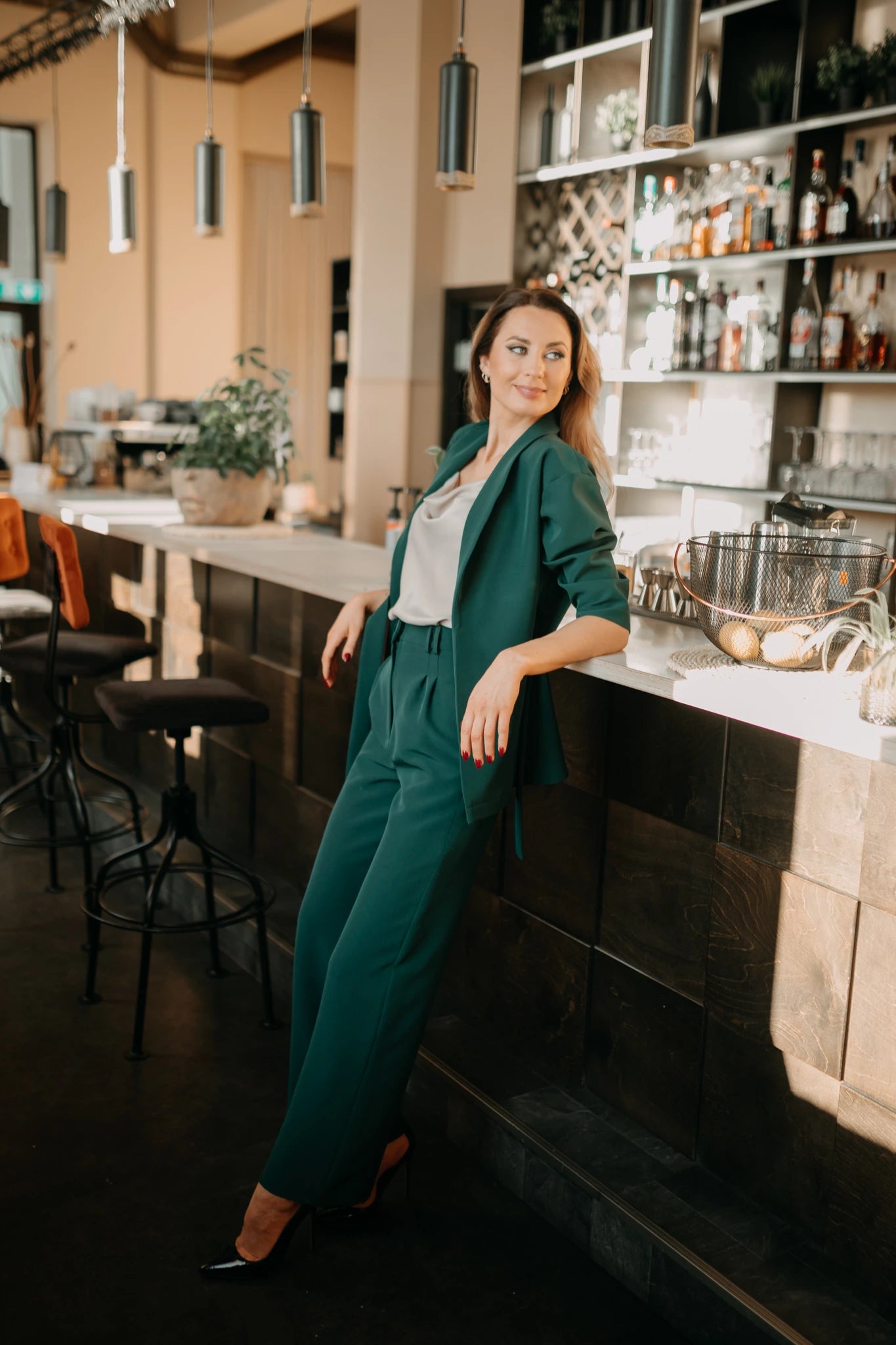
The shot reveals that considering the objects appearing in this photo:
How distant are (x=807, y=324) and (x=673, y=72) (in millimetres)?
2507

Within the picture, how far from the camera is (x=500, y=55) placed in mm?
5613

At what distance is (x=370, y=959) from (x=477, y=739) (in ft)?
1.32

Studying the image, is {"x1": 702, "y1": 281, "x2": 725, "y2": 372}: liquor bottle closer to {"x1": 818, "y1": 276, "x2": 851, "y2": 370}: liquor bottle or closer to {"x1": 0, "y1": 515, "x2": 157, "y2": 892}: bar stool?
{"x1": 818, "y1": 276, "x2": 851, "y2": 370}: liquor bottle

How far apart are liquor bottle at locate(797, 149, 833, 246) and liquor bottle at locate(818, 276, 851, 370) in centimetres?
19

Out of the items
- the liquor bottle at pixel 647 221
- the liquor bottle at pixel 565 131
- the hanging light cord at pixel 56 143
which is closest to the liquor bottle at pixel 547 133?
the liquor bottle at pixel 565 131

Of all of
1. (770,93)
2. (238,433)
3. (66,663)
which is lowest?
(66,663)

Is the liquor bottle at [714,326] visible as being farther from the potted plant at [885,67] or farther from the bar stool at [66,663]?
the bar stool at [66,663]

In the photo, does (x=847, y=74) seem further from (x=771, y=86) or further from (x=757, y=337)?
(x=757, y=337)

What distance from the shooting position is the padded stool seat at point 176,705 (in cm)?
A: 268

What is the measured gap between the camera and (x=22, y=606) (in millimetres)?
3822

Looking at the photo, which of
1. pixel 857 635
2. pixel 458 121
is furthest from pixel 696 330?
pixel 857 635

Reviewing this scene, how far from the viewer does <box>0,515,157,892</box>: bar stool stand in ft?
10.4

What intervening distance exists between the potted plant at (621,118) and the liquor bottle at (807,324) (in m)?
1.18

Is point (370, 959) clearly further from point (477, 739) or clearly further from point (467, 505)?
point (467, 505)
